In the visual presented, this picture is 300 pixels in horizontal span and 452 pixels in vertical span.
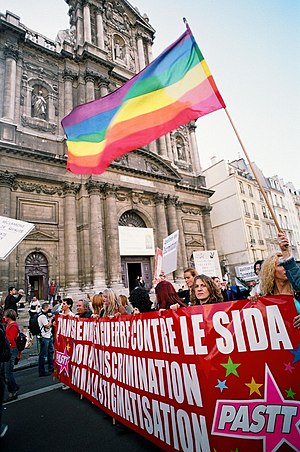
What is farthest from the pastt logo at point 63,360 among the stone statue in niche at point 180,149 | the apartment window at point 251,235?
the apartment window at point 251,235

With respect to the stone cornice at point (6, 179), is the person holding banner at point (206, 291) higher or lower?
lower

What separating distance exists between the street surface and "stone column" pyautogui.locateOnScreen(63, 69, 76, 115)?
19575mm

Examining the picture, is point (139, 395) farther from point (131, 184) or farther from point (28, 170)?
point (131, 184)

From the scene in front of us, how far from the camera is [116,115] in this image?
509 centimetres

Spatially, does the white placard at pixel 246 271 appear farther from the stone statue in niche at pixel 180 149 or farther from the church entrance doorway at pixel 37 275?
the stone statue in niche at pixel 180 149

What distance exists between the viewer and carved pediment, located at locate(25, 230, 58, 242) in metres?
15.3

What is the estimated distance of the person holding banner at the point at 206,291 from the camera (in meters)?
2.98

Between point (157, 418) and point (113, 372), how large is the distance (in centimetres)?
94

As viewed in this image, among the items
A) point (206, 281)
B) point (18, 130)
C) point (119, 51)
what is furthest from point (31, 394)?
point (119, 51)

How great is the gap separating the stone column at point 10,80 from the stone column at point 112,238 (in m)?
7.88

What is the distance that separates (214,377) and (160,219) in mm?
18889

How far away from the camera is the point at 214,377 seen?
7.08 feet

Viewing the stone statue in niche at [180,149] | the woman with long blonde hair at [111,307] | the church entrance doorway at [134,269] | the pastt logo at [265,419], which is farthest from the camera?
the stone statue in niche at [180,149]

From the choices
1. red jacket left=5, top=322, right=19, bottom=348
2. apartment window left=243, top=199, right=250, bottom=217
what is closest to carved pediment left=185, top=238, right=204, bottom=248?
apartment window left=243, top=199, right=250, bottom=217
